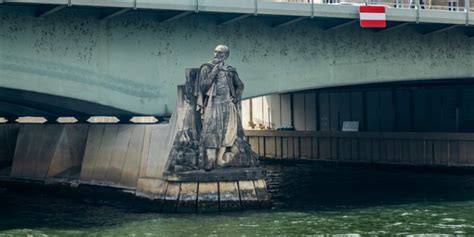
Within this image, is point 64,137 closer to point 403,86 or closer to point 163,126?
point 163,126

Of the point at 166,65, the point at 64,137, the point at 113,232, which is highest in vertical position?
the point at 166,65

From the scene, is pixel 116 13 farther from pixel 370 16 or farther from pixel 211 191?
pixel 370 16

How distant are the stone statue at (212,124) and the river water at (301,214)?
252 cm

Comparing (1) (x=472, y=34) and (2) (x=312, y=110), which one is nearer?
(1) (x=472, y=34)

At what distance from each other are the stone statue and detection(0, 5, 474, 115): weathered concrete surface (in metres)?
3.02

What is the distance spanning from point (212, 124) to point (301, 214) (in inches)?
219

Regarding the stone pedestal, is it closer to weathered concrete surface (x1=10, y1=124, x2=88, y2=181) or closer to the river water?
the river water

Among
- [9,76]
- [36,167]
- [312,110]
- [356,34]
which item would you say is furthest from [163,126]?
[312,110]

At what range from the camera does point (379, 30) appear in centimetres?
4662

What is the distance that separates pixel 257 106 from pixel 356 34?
127ft

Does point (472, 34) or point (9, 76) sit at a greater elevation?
point (472, 34)

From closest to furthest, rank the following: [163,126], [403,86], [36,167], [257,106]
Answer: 1. [163,126]
2. [36,167]
3. [403,86]
4. [257,106]

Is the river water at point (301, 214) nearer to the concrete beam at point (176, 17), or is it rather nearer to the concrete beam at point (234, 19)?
the concrete beam at point (176, 17)

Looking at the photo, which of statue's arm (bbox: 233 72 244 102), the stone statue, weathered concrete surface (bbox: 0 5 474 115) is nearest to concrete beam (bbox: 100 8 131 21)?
weathered concrete surface (bbox: 0 5 474 115)
